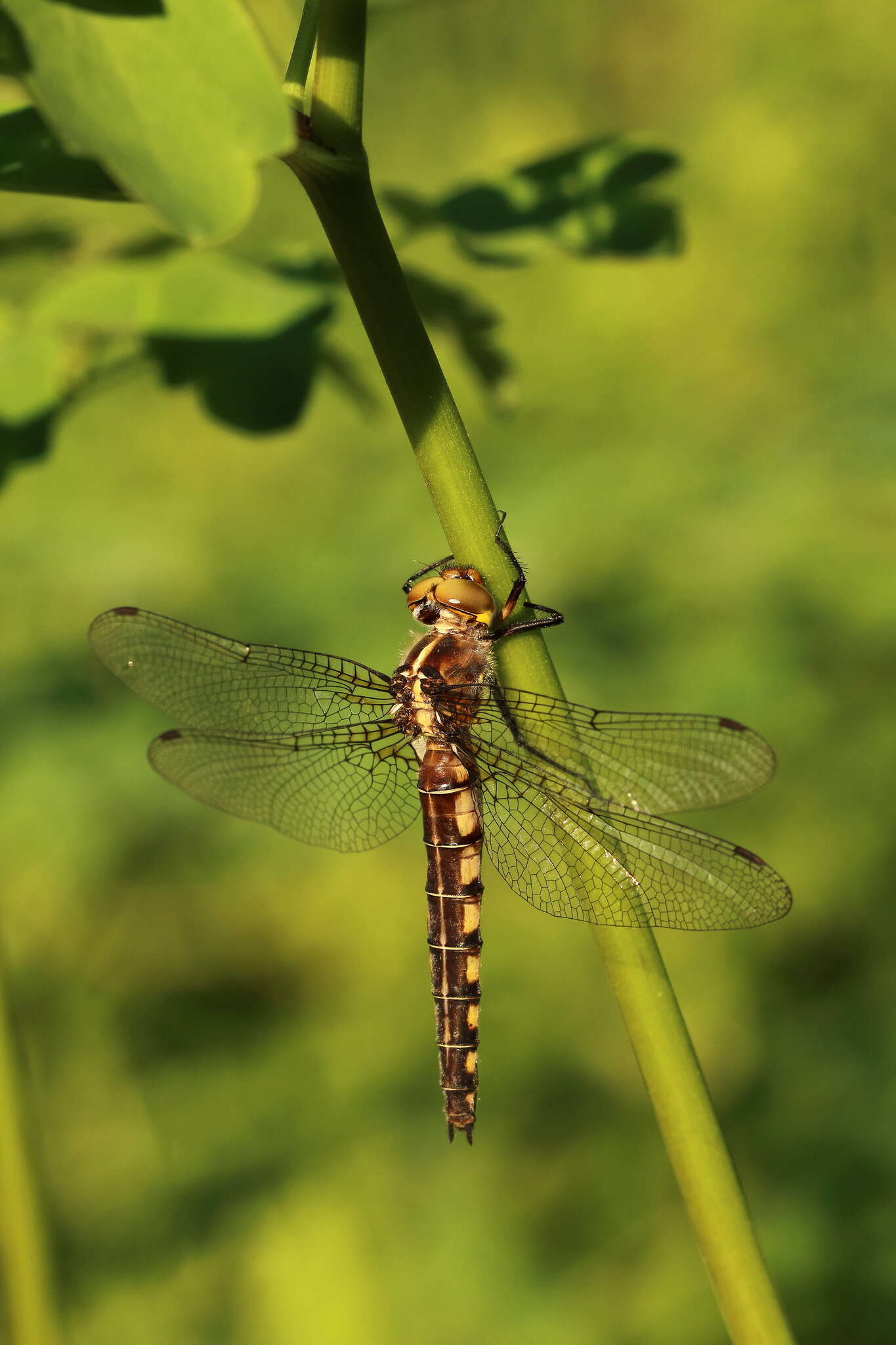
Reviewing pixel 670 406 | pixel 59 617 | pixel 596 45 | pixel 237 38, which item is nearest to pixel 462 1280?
pixel 59 617

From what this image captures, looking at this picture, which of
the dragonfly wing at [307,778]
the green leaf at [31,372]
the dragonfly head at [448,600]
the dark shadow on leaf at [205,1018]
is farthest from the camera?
the dark shadow on leaf at [205,1018]

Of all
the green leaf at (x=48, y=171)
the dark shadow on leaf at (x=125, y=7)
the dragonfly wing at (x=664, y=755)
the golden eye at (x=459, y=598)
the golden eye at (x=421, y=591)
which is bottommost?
the dragonfly wing at (x=664, y=755)

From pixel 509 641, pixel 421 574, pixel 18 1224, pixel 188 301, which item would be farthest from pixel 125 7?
pixel 18 1224

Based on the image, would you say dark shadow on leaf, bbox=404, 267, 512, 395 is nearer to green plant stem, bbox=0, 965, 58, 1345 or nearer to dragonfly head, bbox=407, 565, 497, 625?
dragonfly head, bbox=407, 565, 497, 625

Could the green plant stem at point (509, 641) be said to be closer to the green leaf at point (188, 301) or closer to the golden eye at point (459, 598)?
the golden eye at point (459, 598)

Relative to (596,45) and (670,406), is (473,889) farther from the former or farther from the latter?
(596,45)

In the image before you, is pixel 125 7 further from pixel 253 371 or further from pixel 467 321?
pixel 467 321

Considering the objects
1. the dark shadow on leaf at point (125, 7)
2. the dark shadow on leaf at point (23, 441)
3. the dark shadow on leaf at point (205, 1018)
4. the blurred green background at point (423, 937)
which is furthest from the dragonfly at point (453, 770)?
the dark shadow on leaf at point (205, 1018)
